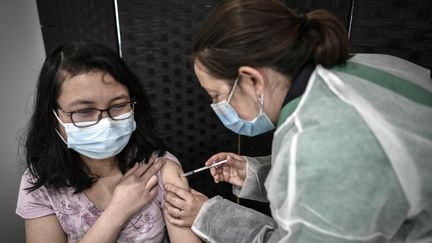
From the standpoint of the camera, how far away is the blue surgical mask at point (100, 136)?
3.68ft

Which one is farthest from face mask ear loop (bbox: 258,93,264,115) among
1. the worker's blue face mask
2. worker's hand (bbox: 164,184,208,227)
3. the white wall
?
the white wall

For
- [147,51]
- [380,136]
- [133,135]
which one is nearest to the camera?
[380,136]

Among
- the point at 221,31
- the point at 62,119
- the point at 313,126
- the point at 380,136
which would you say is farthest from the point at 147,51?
the point at 380,136

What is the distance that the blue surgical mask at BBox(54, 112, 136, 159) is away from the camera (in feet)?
3.68

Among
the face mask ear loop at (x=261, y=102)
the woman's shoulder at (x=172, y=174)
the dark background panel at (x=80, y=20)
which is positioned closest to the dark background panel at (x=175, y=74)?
the dark background panel at (x=80, y=20)

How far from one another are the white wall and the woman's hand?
931mm

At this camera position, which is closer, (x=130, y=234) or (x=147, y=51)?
(x=130, y=234)

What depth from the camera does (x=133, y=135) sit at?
52.2 inches

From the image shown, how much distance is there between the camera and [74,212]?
1206 mm

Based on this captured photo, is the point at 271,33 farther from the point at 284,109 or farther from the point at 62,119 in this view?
the point at 62,119

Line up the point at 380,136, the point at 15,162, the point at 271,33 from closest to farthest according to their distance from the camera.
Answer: the point at 380,136 → the point at 271,33 → the point at 15,162

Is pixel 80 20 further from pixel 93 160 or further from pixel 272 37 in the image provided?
pixel 272 37

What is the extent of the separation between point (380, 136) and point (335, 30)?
0.32 metres

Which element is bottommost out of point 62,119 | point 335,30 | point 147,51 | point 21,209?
point 21,209
